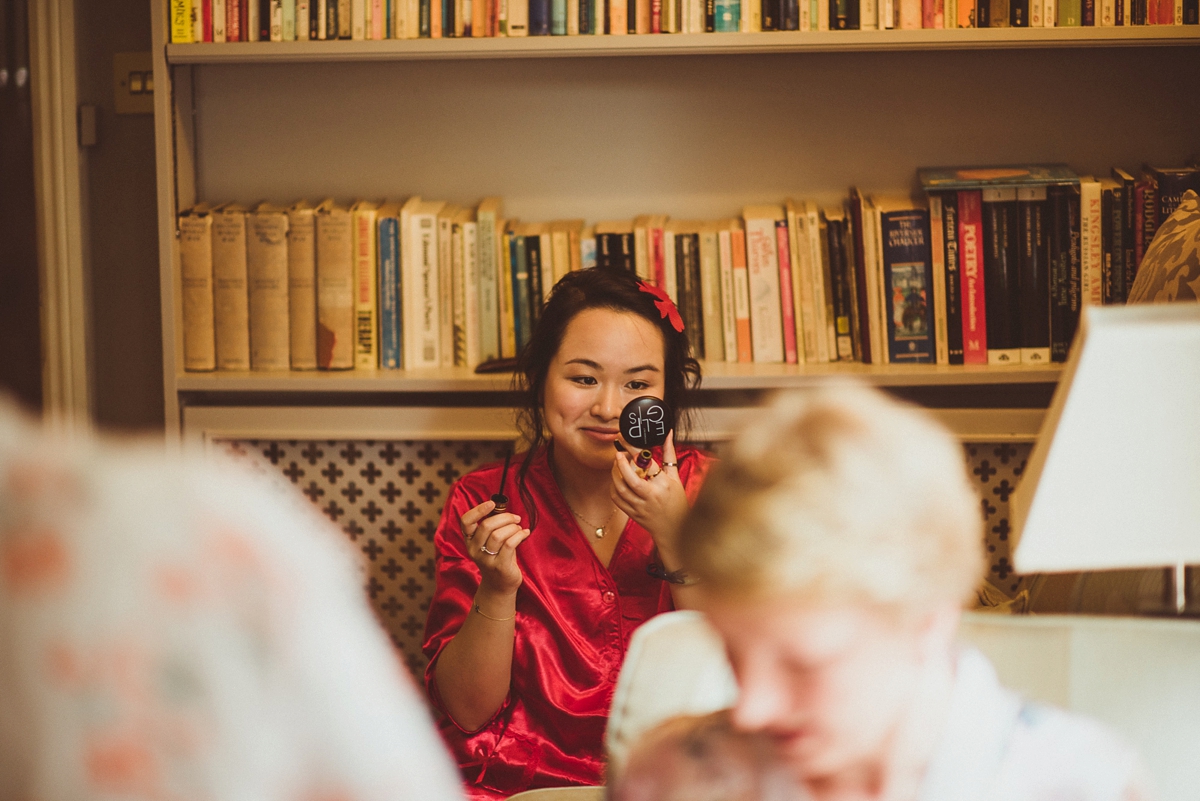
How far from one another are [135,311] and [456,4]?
2.91ft

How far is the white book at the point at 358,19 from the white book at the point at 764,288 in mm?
717

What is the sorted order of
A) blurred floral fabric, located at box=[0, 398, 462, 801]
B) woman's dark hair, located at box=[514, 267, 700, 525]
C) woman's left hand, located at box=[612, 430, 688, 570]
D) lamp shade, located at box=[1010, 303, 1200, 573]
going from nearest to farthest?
blurred floral fabric, located at box=[0, 398, 462, 801], lamp shade, located at box=[1010, 303, 1200, 573], woman's left hand, located at box=[612, 430, 688, 570], woman's dark hair, located at box=[514, 267, 700, 525]

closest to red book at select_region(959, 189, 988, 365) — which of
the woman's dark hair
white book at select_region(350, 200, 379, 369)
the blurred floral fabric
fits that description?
the woman's dark hair

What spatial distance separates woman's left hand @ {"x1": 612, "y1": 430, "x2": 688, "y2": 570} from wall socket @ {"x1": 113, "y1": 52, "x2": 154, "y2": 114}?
1.25 metres

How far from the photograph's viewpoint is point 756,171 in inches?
81.3

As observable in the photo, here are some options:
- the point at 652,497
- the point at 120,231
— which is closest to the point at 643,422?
the point at 652,497

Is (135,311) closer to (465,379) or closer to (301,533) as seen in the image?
(465,379)

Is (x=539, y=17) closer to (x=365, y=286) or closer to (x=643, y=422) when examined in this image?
(x=365, y=286)

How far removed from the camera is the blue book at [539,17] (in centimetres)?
183

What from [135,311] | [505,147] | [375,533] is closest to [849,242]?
[505,147]

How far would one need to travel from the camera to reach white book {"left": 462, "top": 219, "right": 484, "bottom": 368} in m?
1.94

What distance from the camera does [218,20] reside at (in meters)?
1.87

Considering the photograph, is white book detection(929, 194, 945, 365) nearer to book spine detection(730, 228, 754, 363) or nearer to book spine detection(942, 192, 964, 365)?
book spine detection(942, 192, 964, 365)

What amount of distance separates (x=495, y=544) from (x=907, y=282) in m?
0.93
